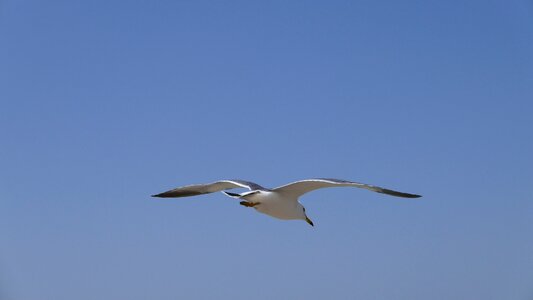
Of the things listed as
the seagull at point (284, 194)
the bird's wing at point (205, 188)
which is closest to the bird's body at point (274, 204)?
the seagull at point (284, 194)

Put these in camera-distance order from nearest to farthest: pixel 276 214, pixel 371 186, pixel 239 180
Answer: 1. pixel 371 186
2. pixel 276 214
3. pixel 239 180

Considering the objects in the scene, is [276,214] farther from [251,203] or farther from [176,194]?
[176,194]

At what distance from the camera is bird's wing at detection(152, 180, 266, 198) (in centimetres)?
1156

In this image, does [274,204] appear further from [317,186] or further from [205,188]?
[205,188]

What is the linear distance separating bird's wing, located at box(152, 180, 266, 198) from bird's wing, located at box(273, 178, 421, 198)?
476 mm

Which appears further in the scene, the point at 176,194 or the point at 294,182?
the point at 176,194

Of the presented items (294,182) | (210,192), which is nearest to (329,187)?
(294,182)

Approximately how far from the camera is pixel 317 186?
10.7 m

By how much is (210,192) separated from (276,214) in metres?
1.34

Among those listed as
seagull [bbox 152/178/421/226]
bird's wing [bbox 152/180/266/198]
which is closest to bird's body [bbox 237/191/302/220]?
seagull [bbox 152/178/421/226]

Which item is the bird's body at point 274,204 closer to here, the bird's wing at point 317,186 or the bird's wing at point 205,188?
the bird's wing at point 317,186

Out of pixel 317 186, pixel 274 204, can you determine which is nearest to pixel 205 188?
pixel 274 204

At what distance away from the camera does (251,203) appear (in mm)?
10766

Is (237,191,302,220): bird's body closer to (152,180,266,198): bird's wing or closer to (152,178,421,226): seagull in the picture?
(152,178,421,226): seagull
